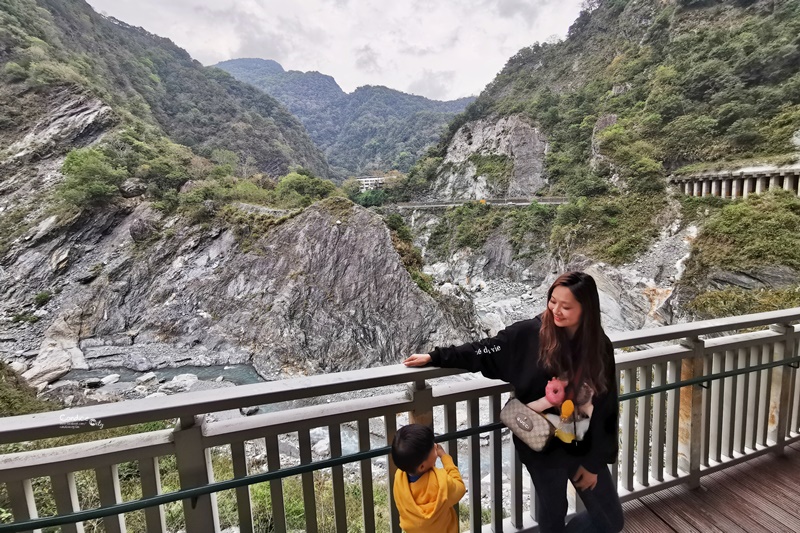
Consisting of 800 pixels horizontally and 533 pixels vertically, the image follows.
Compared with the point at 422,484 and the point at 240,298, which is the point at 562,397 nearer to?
the point at 422,484

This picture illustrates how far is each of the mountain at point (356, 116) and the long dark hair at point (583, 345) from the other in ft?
166

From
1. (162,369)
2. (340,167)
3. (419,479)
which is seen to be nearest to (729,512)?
(419,479)

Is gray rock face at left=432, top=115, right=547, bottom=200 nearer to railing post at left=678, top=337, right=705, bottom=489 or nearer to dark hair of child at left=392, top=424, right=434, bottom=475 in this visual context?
railing post at left=678, top=337, right=705, bottom=489

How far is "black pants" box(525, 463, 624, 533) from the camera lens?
1.05m

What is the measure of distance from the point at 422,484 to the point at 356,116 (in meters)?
77.3

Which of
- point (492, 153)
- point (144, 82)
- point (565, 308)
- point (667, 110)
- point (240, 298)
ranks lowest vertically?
point (240, 298)

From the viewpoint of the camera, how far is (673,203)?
15.0m

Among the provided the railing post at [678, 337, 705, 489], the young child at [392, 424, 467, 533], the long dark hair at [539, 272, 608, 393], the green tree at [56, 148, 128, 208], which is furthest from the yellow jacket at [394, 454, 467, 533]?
the green tree at [56, 148, 128, 208]

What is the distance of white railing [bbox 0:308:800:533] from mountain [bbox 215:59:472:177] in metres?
50.1

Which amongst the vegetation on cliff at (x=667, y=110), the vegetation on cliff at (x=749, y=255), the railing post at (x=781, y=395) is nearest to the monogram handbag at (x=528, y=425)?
the railing post at (x=781, y=395)

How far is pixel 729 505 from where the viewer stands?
1514mm

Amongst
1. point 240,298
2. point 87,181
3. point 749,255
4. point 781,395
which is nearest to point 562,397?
point 781,395

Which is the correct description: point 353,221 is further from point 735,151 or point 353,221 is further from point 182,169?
point 735,151

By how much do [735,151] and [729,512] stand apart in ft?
61.9
